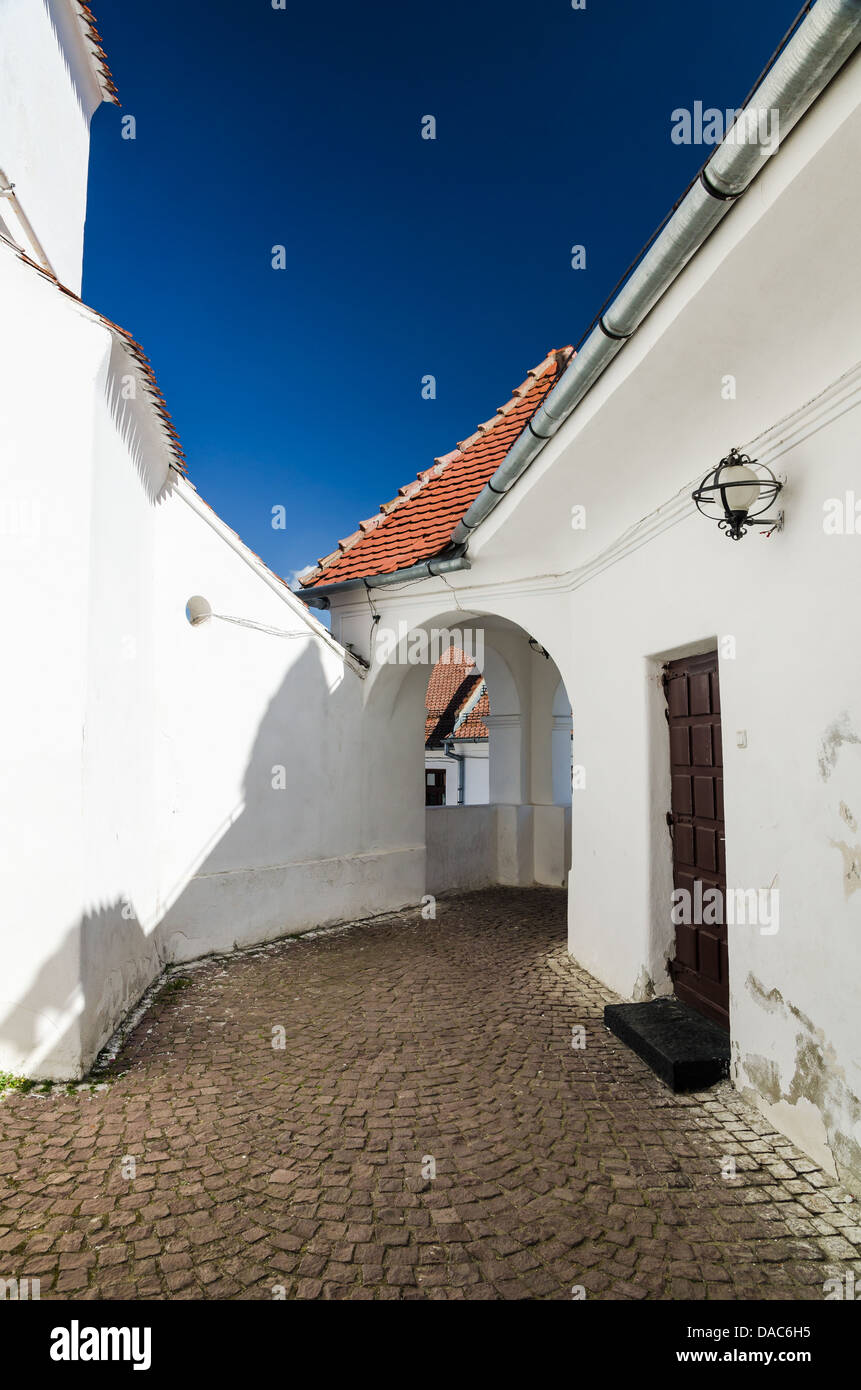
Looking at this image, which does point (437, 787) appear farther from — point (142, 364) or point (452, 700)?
point (142, 364)

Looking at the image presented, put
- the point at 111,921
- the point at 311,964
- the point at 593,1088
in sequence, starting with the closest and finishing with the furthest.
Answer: the point at 593,1088 → the point at 111,921 → the point at 311,964

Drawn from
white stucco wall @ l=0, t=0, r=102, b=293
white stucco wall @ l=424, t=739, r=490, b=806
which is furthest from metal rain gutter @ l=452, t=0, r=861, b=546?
white stucco wall @ l=424, t=739, r=490, b=806

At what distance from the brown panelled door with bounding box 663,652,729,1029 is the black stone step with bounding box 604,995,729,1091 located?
0.46 feet

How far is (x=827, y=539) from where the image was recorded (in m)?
3.37

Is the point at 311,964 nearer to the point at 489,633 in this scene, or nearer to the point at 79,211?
the point at 489,633

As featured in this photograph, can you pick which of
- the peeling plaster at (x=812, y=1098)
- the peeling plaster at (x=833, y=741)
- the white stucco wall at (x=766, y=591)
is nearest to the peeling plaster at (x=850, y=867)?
the white stucco wall at (x=766, y=591)

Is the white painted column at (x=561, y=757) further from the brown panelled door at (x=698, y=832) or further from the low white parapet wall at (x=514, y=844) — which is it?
the brown panelled door at (x=698, y=832)

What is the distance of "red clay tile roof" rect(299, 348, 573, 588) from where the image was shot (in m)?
8.73

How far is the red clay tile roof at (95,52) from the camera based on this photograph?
6.71m

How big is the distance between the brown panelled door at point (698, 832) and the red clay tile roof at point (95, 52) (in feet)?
25.7

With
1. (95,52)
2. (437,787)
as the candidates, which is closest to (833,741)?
(95,52)

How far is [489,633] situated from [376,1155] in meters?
8.24
